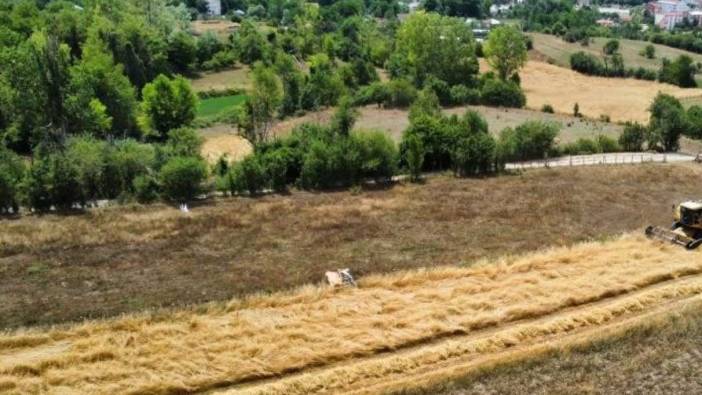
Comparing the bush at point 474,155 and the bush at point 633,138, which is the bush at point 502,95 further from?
the bush at point 474,155

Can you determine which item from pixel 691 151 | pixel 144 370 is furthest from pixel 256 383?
pixel 691 151

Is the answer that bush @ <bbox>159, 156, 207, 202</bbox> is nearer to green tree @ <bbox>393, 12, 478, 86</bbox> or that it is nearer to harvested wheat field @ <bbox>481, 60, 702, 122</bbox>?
green tree @ <bbox>393, 12, 478, 86</bbox>

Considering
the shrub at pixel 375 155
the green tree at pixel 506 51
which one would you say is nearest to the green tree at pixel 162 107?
the shrub at pixel 375 155

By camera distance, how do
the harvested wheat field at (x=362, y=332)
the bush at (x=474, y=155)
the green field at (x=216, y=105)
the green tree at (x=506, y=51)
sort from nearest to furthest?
1. the harvested wheat field at (x=362, y=332)
2. the bush at (x=474, y=155)
3. the green field at (x=216, y=105)
4. the green tree at (x=506, y=51)

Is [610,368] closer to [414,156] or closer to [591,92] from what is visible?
[414,156]

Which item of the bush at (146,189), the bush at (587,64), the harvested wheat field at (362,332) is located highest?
the bush at (587,64)

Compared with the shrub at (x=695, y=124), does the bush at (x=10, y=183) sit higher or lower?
lower

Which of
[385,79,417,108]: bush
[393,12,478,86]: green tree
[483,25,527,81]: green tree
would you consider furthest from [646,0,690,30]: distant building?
[385,79,417,108]: bush
